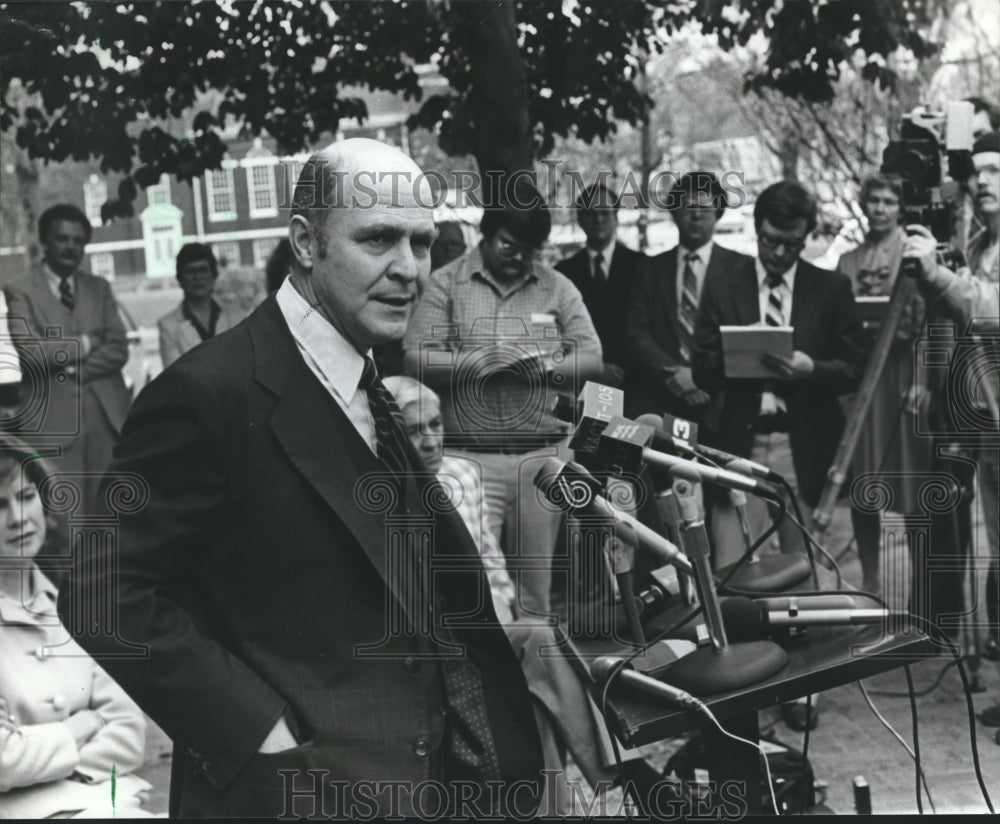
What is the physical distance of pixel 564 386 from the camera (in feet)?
15.2

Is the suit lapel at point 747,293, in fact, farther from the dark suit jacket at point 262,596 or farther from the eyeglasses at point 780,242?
the dark suit jacket at point 262,596

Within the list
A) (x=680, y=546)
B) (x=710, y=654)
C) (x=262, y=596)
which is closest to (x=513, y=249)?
(x=680, y=546)

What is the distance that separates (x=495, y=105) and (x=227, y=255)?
3.41ft

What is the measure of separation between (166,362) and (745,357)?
6.55 feet

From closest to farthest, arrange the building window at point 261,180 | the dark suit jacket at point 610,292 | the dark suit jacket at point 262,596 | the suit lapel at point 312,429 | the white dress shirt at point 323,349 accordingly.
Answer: the dark suit jacket at point 262,596
the suit lapel at point 312,429
the white dress shirt at point 323,349
the building window at point 261,180
the dark suit jacket at point 610,292

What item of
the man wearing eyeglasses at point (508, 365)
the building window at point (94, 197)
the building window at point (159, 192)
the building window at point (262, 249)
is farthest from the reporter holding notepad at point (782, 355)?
the building window at point (94, 197)

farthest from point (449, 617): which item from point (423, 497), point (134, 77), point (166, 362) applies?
point (134, 77)

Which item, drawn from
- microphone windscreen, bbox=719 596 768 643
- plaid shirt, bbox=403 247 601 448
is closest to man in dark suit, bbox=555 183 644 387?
plaid shirt, bbox=403 247 601 448

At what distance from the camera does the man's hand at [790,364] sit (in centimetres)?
480

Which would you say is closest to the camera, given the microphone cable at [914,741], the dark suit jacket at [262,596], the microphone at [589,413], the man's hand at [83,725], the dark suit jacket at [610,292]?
the dark suit jacket at [262,596]

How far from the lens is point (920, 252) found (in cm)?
479

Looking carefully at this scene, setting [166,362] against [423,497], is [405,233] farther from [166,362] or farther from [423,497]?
[166,362]

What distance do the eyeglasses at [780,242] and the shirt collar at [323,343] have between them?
72.9 inches

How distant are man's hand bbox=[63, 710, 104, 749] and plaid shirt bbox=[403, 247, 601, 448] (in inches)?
57.1
